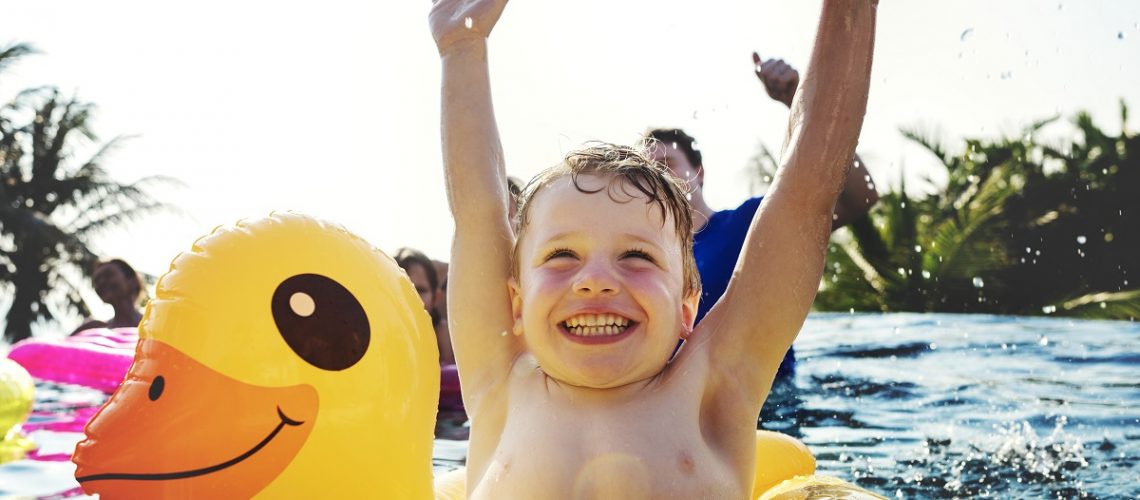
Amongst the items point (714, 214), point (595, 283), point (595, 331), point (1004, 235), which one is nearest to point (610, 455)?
point (595, 331)

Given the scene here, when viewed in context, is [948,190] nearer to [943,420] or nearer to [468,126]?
[943,420]

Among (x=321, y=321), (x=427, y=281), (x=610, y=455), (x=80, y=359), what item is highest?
(x=321, y=321)

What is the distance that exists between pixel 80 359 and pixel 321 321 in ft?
20.8

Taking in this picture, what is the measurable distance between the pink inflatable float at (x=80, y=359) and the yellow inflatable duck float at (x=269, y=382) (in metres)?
5.54

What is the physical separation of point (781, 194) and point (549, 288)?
57 centimetres

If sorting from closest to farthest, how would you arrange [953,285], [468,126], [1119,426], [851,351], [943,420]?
[468,126] < [1119,426] < [943,420] < [851,351] < [953,285]

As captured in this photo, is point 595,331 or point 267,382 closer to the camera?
point 267,382

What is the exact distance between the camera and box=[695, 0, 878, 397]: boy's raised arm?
221 centimetres

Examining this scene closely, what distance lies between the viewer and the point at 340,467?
75.2 inches

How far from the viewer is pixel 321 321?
75.4 inches

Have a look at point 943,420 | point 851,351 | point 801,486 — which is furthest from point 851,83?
point 851,351

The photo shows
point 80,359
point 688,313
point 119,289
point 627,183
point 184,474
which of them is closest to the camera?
point 184,474

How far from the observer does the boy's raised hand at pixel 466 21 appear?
2.42m

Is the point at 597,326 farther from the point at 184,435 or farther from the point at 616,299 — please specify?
the point at 184,435
